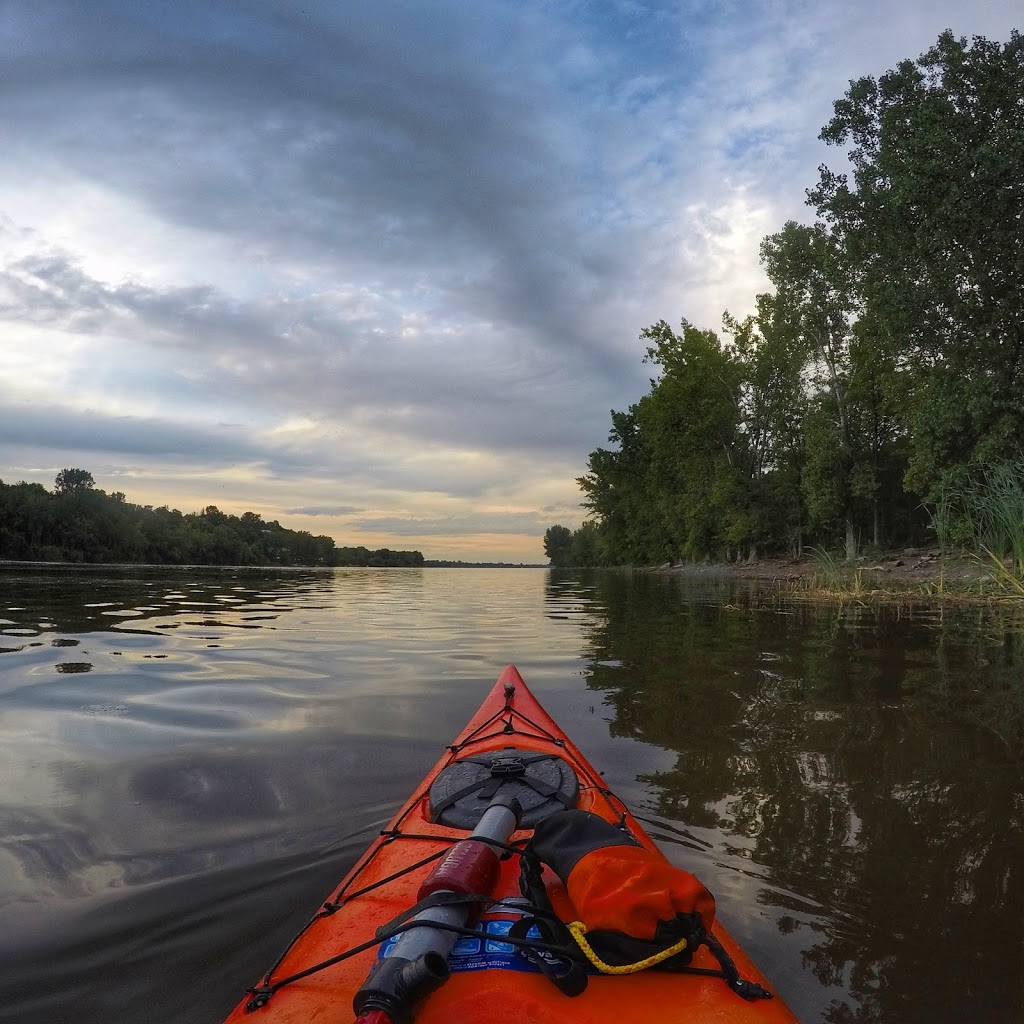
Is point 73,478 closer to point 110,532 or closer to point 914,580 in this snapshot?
point 110,532

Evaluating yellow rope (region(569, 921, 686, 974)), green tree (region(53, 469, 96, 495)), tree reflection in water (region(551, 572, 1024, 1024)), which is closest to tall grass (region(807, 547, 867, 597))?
tree reflection in water (region(551, 572, 1024, 1024))

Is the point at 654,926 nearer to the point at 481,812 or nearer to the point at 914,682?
the point at 481,812

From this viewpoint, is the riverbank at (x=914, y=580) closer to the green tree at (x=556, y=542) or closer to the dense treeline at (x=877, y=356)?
the dense treeline at (x=877, y=356)

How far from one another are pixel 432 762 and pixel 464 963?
8.44 feet

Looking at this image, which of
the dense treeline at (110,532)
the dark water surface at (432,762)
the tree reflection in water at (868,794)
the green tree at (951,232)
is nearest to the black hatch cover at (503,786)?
the dark water surface at (432,762)

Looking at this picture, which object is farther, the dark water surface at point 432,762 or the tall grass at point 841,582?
the tall grass at point 841,582

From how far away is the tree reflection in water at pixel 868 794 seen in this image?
2166mm

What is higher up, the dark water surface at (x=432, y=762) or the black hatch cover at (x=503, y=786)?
the black hatch cover at (x=503, y=786)

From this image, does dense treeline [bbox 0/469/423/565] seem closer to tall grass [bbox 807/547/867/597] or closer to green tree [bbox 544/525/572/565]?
green tree [bbox 544/525/572/565]

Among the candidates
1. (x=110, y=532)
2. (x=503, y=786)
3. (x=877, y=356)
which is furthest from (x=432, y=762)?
(x=110, y=532)

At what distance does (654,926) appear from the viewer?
1.67 metres

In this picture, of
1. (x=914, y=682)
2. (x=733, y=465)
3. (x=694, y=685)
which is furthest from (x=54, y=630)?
(x=733, y=465)

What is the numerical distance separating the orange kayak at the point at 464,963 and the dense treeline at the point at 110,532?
6054 cm

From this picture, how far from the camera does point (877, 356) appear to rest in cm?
2498
